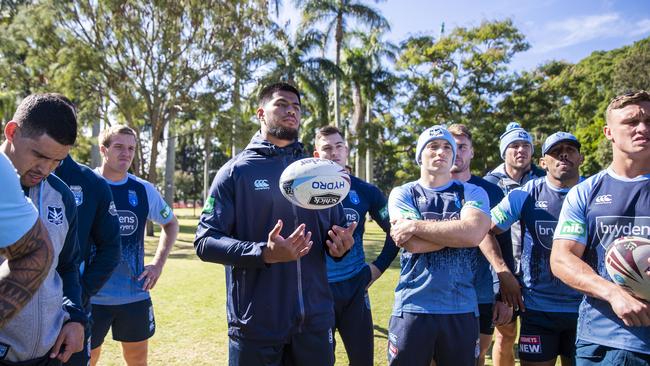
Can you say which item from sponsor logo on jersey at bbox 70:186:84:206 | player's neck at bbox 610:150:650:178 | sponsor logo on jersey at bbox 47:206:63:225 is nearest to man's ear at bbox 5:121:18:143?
sponsor logo on jersey at bbox 47:206:63:225

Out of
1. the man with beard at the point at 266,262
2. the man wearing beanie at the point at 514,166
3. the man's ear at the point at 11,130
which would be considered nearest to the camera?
the man's ear at the point at 11,130

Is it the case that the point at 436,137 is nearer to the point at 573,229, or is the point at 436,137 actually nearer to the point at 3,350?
the point at 573,229

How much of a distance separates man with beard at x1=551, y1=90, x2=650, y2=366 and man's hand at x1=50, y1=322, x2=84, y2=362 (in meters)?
2.97

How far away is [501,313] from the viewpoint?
13.7 ft

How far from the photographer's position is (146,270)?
14.5 feet

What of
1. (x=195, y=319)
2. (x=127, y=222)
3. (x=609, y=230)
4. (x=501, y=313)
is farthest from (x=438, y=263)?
(x=195, y=319)

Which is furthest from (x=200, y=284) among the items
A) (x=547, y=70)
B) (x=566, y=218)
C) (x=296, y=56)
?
(x=547, y=70)

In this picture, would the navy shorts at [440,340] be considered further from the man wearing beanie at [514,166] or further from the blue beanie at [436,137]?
the man wearing beanie at [514,166]

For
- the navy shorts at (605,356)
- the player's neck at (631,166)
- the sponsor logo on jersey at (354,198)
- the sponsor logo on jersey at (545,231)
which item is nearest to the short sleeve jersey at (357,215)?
the sponsor logo on jersey at (354,198)

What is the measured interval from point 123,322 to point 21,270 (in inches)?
113

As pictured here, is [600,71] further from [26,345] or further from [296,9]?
[26,345]

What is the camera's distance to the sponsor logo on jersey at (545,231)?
3.97 metres

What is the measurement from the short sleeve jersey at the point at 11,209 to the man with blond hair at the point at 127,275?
2748 millimetres

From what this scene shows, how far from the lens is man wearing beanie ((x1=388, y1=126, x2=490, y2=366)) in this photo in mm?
3439
